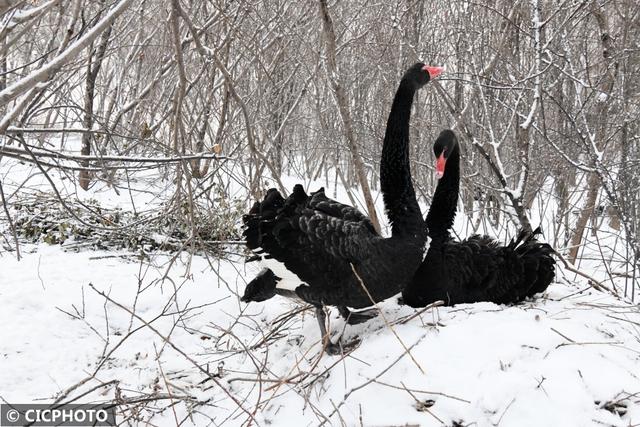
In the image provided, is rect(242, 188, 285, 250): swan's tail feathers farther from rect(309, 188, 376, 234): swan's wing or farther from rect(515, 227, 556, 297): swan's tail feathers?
rect(515, 227, 556, 297): swan's tail feathers

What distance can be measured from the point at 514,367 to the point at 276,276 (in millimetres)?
1536

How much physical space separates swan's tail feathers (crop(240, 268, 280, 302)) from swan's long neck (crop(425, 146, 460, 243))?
116cm

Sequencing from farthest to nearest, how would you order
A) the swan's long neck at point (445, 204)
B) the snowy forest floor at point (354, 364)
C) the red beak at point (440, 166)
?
the swan's long neck at point (445, 204) < the red beak at point (440, 166) < the snowy forest floor at point (354, 364)

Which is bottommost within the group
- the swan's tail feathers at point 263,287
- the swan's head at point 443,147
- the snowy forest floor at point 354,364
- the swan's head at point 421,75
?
the snowy forest floor at point 354,364

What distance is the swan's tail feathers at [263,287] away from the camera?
3.72 m

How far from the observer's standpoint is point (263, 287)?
374 cm

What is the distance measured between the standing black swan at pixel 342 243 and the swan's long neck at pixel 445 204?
1.72 feet

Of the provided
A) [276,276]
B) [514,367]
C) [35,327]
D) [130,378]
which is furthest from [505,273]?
[35,327]

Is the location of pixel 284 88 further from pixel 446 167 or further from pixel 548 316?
pixel 548 316

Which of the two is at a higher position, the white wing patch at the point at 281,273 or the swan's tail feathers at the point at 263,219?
the swan's tail feathers at the point at 263,219

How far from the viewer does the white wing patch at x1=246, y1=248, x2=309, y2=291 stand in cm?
352

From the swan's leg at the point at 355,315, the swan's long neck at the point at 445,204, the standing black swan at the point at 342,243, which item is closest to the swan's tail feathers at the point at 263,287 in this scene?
the standing black swan at the point at 342,243

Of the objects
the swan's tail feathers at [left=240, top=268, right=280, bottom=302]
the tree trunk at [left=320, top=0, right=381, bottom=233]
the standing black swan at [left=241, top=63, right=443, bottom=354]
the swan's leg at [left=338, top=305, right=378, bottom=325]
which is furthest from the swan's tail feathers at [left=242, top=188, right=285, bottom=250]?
the tree trunk at [left=320, top=0, right=381, bottom=233]

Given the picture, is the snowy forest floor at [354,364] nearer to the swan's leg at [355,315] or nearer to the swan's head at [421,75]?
the swan's leg at [355,315]
